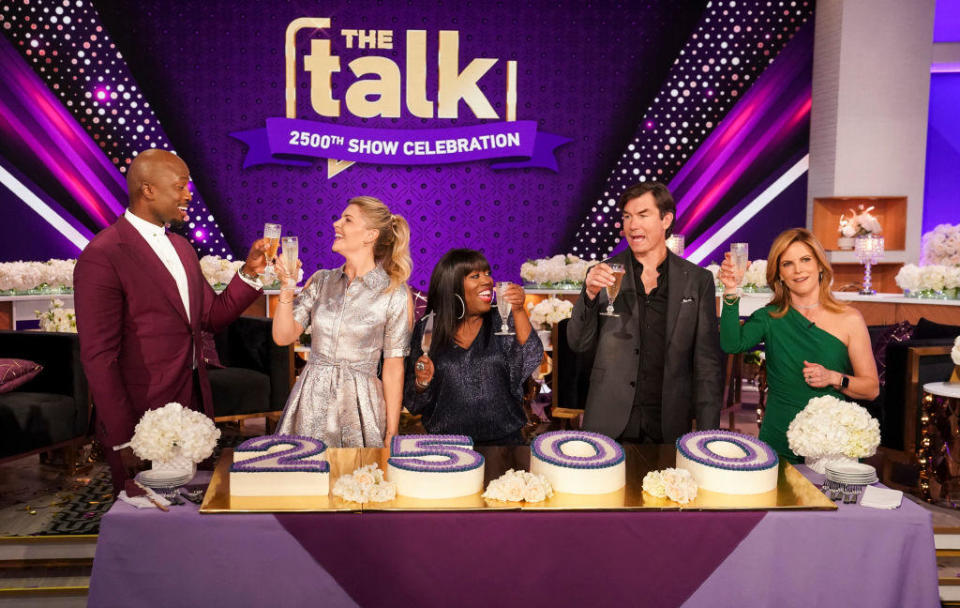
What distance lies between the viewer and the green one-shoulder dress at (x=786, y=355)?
2627 mm

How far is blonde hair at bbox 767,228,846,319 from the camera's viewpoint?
8.67 feet

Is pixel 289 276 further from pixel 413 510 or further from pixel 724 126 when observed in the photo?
pixel 724 126

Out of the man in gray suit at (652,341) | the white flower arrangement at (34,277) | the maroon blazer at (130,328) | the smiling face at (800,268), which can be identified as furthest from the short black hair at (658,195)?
the white flower arrangement at (34,277)

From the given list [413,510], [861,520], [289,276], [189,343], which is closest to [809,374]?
[861,520]

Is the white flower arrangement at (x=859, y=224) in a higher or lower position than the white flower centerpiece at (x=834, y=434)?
higher

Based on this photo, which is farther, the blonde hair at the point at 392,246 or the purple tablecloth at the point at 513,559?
the blonde hair at the point at 392,246

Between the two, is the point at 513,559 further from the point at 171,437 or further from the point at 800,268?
the point at 800,268

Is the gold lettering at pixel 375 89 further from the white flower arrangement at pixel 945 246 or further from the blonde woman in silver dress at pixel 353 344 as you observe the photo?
the blonde woman in silver dress at pixel 353 344

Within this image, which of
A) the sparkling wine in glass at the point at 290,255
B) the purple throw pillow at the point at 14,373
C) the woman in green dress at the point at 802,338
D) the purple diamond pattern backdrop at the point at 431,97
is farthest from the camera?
the purple diamond pattern backdrop at the point at 431,97

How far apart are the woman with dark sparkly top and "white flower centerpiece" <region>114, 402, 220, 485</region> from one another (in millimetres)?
860

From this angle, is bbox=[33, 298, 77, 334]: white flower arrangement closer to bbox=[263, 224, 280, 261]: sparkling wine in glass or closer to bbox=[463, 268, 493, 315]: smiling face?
bbox=[263, 224, 280, 261]: sparkling wine in glass

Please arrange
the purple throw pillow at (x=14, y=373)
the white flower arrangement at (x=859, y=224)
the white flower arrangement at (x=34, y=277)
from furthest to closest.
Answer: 1. the white flower arrangement at (x=859, y=224)
2. the white flower arrangement at (x=34, y=277)
3. the purple throw pillow at (x=14, y=373)

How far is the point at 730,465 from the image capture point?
193 centimetres

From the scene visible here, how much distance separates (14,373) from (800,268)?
11.6 ft
